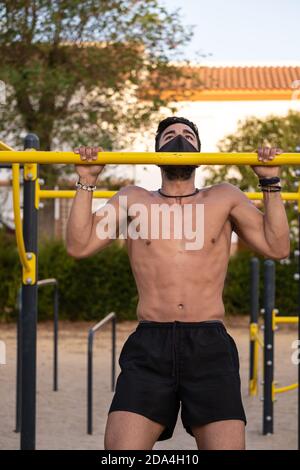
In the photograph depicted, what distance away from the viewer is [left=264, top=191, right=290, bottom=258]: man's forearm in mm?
2994

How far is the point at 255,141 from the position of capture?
13.4 meters

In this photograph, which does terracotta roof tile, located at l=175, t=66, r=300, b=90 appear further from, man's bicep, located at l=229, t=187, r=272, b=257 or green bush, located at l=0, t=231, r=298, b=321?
man's bicep, located at l=229, t=187, r=272, b=257

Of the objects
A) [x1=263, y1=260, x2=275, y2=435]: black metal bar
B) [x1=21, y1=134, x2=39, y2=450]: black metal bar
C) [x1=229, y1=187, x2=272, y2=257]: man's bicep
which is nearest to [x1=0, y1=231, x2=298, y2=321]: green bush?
[x1=263, y1=260, x2=275, y2=435]: black metal bar

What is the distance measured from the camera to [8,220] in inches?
563

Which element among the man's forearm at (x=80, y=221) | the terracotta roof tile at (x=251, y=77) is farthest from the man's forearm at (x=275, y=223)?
the terracotta roof tile at (x=251, y=77)

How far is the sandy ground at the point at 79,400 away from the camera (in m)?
5.96

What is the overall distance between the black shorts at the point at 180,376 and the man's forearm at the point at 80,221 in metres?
0.37

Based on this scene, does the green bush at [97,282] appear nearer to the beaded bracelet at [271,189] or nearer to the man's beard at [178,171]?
the man's beard at [178,171]

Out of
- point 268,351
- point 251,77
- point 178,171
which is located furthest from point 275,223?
point 251,77

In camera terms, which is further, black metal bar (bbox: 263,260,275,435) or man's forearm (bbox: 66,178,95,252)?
black metal bar (bbox: 263,260,275,435)

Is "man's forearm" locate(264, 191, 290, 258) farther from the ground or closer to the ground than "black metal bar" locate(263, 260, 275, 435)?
farther from the ground
